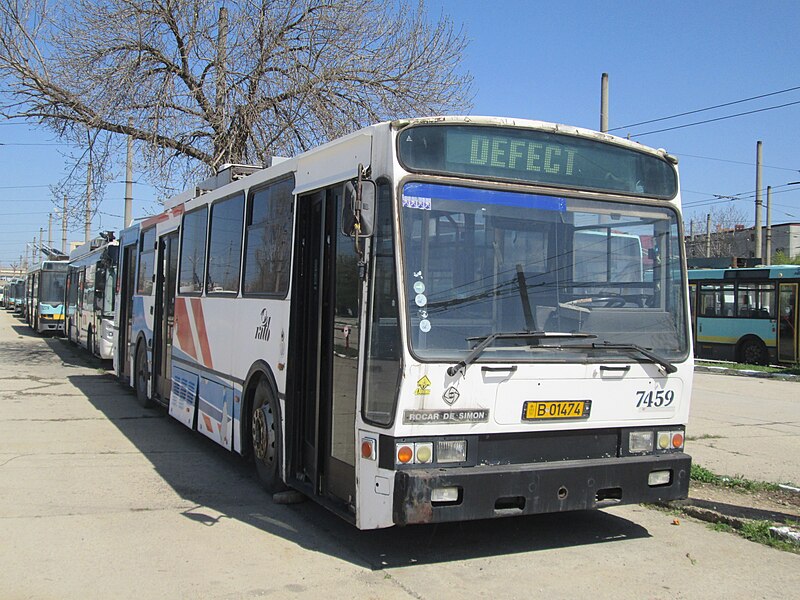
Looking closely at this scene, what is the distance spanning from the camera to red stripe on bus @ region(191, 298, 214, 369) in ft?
30.1

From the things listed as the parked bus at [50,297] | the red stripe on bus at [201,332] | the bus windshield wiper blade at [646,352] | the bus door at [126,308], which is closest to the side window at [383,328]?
the bus windshield wiper blade at [646,352]

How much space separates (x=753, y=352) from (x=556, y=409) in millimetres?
21536

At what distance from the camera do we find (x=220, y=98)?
1836cm

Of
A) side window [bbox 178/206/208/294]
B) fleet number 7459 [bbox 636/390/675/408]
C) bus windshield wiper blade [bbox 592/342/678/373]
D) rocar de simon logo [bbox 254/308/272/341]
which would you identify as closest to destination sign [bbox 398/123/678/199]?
bus windshield wiper blade [bbox 592/342/678/373]

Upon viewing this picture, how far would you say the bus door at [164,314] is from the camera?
11438 mm

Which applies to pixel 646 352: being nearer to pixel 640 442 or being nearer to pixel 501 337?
pixel 640 442

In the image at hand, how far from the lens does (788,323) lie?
23375 mm

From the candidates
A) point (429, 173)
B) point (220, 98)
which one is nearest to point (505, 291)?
point (429, 173)

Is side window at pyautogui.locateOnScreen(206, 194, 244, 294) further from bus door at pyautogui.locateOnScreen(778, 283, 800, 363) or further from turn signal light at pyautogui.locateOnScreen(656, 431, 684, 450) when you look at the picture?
bus door at pyautogui.locateOnScreen(778, 283, 800, 363)

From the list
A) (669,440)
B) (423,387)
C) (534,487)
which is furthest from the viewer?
(669,440)

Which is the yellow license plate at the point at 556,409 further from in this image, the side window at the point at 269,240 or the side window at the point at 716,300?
the side window at the point at 716,300

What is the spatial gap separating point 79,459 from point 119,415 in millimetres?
3544

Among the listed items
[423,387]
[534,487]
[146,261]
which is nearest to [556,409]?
[534,487]

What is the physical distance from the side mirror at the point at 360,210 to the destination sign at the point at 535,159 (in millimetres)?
317
